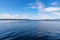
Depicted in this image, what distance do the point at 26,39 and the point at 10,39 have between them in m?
2.48

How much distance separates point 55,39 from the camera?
48.2ft

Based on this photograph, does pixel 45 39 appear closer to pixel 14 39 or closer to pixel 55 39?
pixel 55 39

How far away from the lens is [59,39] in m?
14.7

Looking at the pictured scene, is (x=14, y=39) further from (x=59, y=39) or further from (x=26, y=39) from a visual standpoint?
(x=59, y=39)

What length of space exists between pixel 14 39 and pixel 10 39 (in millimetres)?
629

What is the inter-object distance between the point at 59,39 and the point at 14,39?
707 cm

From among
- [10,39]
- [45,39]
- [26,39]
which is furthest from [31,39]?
[10,39]

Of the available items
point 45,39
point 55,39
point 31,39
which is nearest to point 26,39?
point 31,39

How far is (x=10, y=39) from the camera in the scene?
47.0 feet

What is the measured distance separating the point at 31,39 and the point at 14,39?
2.61 meters

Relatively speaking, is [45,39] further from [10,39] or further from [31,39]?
[10,39]

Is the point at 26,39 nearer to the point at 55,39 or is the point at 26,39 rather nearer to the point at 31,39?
the point at 31,39

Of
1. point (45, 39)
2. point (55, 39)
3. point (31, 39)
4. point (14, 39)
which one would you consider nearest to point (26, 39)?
point (31, 39)

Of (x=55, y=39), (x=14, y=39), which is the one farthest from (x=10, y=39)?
(x=55, y=39)
